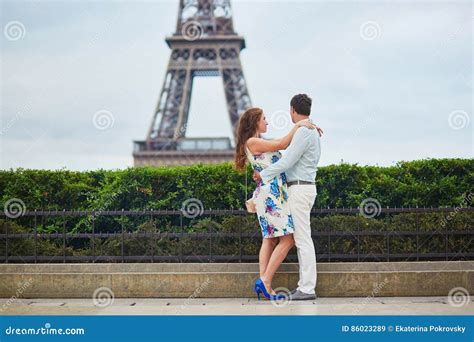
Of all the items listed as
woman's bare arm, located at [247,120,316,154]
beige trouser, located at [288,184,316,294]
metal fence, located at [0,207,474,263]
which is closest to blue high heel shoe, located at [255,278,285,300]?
beige trouser, located at [288,184,316,294]

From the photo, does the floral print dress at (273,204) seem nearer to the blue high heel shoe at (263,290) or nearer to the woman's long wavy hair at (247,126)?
the woman's long wavy hair at (247,126)

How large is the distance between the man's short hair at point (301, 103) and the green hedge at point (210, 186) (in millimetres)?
2058

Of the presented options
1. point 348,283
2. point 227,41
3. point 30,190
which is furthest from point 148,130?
point 348,283

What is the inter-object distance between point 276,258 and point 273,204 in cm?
52

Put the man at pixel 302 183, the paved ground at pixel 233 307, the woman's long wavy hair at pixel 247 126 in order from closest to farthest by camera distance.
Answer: the paved ground at pixel 233 307 → the man at pixel 302 183 → the woman's long wavy hair at pixel 247 126

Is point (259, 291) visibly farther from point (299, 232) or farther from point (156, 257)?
point (156, 257)

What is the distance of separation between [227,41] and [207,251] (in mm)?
38010

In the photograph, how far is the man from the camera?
6477 millimetres

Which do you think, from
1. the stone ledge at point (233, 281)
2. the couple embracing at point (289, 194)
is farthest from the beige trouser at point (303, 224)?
the stone ledge at point (233, 281)

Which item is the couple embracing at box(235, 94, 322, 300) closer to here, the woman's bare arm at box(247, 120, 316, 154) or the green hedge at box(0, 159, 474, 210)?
the woman's bare arm at box(247, 120, 316, 154)

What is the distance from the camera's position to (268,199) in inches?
258

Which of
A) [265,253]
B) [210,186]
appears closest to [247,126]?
[265,253]

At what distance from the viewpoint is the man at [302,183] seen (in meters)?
6.48

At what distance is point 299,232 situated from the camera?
21.5 ft
